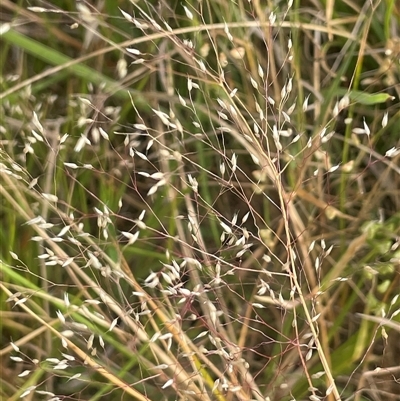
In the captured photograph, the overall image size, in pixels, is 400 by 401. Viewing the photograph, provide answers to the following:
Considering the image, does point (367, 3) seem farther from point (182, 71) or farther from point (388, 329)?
point (388, 329)

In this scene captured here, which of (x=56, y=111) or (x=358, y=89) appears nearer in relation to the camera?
(x=358, y=89)

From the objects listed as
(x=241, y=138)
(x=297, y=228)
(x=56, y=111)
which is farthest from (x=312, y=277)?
(x=56, y=111)

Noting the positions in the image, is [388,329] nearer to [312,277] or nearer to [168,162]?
[312,277]

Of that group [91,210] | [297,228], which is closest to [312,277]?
[297,228]

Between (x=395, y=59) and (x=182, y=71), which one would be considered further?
(x=182, y=71)

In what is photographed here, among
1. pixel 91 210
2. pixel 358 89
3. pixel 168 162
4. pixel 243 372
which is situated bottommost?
pixel 243 372

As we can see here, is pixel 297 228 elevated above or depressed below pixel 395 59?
below
